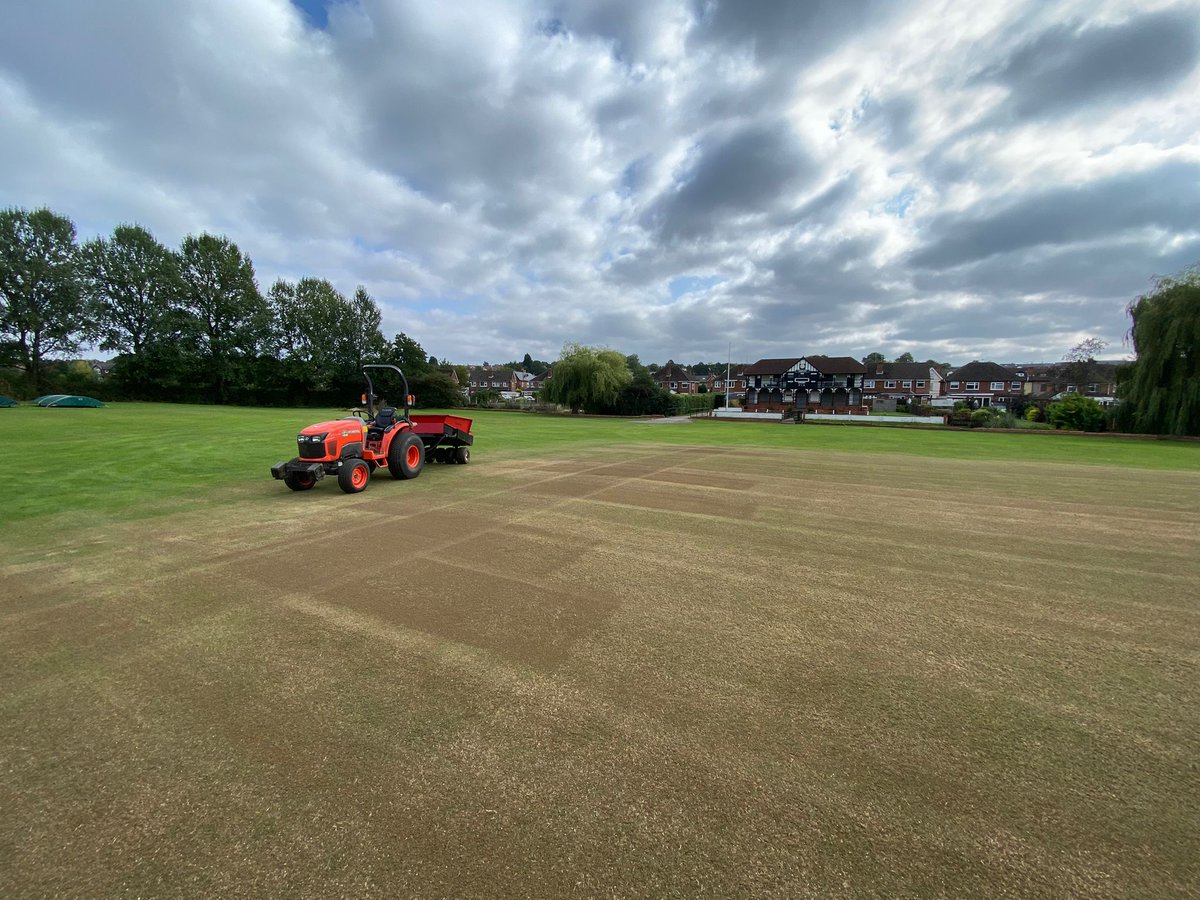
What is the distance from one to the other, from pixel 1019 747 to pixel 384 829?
3.28 meters

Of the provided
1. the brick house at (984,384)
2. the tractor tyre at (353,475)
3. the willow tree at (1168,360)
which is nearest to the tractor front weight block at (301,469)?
the tractor tyre at (353,475)

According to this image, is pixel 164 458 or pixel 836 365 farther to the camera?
pixel 836 365

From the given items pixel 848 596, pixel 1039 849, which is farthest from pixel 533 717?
pixel 848 596

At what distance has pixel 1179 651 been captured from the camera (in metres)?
3.82

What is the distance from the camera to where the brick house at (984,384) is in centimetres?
7962

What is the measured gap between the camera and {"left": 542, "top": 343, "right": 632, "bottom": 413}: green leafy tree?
51.2 metres

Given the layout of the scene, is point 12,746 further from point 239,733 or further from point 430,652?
point 430,652

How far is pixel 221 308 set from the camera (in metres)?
57.0

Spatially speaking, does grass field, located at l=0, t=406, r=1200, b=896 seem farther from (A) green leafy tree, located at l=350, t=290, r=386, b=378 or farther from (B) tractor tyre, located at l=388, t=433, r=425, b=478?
(A) green leafy tree, located at l=350, t=290, r=386, b=378

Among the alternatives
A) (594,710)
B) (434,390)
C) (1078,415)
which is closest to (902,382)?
(1078,415)

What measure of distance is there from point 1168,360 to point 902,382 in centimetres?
5522

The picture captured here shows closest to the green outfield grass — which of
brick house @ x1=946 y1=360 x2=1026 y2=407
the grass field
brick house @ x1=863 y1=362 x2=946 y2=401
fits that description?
the grass field

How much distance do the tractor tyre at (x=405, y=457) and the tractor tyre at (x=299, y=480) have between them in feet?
4.90

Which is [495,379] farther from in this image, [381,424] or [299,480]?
[299,480]
